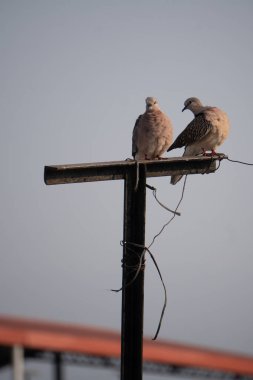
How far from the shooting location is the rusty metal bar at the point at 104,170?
7008 mm

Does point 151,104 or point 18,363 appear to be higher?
point 151,104

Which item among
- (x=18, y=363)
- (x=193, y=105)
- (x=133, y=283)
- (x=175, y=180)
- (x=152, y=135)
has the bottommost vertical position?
(x=18, y=363)

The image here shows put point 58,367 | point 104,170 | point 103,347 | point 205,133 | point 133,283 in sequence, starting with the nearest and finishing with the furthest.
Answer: point 133,283, point 104,170, point 205,133, point 103,347, point 58,367

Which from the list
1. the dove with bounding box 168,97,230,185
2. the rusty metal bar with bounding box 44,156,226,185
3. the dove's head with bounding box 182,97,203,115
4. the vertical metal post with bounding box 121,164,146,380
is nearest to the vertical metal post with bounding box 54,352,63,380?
the dove's head with bounding box 182,97,203,115

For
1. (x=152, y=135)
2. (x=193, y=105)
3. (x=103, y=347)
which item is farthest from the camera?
(x=103, y=347)

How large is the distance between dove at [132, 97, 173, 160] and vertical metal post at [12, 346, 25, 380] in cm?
947

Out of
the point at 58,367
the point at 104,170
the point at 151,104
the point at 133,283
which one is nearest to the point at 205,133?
the point at 151,104

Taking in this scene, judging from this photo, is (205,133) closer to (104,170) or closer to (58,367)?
(104,170)

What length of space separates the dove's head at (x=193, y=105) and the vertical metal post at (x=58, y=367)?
960 cm

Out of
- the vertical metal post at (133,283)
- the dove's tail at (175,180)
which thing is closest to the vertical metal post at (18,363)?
the dove's tail at (175,180)

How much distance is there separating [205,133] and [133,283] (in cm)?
526

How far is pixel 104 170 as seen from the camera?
7184 mm

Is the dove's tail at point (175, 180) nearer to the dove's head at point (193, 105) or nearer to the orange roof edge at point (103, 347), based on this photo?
the dove's head at point (193, 105)

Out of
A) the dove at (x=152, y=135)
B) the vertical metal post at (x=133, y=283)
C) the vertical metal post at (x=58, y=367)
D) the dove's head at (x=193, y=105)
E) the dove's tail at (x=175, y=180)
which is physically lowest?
the vertical metal post at (x=58, y=367)
